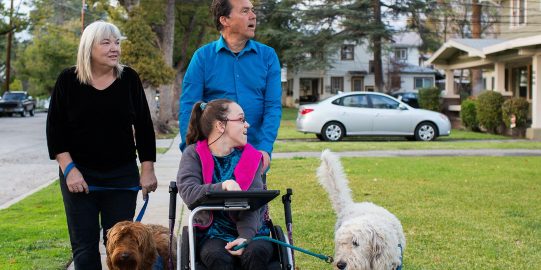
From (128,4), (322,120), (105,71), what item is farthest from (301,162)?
(128,4)

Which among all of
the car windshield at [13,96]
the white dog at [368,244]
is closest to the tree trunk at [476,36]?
the car windshield at [13,96]

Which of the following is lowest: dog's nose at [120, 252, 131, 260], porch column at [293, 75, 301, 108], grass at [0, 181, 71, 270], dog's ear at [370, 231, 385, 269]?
grass at [0, 181, 71, 270]

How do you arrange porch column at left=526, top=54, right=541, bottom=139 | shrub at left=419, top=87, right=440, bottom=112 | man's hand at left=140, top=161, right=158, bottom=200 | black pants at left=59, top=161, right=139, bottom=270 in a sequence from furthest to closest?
shrub at left=419, top=87, right=440, bottom=112, porch column at left=526, top=54, right=541, bottom=139, man's hand at left=140, top=161, right=158, bottom=200, black pants at left=59, top=161, right=139, bottom=270

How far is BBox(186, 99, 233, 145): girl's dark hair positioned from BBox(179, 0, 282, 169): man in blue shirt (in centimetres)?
41

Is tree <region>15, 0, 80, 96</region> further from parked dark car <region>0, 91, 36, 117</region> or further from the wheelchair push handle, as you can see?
the wheelchair push handle

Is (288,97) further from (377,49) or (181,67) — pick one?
(181,67)

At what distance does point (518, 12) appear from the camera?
31.3 meters

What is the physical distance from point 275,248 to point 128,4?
23.5m

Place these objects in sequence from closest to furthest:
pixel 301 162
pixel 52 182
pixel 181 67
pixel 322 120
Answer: pixel 52 182 < pixel 301 162 < pixel 322 120 < pixel 181 67

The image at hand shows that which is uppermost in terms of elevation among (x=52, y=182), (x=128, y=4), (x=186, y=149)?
(x=128, y=4)

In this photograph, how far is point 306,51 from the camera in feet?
165

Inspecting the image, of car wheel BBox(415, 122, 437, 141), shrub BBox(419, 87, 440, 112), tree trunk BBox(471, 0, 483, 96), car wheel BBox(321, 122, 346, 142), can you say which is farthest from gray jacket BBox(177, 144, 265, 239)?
tree trunk BBox(471, 0, 483, 96)

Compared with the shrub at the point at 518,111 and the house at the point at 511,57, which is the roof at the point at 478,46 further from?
the shrub at the point at 518,111

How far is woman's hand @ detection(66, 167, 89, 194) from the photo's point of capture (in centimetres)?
462
